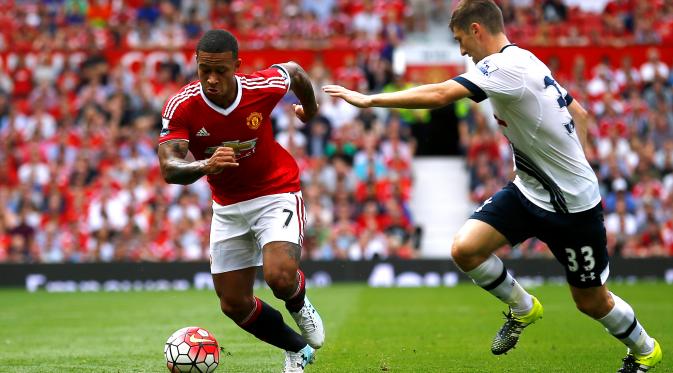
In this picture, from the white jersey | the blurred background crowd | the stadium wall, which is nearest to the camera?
the white jersey

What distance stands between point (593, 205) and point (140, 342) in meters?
5.37

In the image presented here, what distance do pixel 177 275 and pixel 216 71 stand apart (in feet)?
40.8

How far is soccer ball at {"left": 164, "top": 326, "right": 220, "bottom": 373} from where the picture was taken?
8.18 metres

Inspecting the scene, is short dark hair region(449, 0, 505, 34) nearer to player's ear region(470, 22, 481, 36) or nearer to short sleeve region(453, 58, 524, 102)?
player's ear region(470, 22, 481, 36)

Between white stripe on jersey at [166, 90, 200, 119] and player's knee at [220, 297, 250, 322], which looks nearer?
white stripe on jersey at [166, 90, 200, 119]

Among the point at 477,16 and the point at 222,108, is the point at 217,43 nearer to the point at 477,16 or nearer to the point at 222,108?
the point at 222,108

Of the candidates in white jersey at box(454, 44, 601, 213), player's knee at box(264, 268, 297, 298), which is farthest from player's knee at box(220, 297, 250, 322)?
white jersey at box(454, 44, 601, 213)

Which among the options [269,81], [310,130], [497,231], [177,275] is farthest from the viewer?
[310,130]

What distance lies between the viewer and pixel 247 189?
8.48 m

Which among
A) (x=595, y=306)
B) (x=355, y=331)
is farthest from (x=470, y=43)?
(x=355, y=331)

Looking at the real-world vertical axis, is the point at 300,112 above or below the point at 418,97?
below

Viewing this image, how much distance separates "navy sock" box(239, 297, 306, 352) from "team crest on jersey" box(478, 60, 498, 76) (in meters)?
2.55

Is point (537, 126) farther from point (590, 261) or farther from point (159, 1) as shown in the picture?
point (159, 1)

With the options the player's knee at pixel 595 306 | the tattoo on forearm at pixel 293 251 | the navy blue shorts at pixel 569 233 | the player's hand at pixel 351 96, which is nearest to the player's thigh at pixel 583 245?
the navy blue shorts at pixel 569 233
